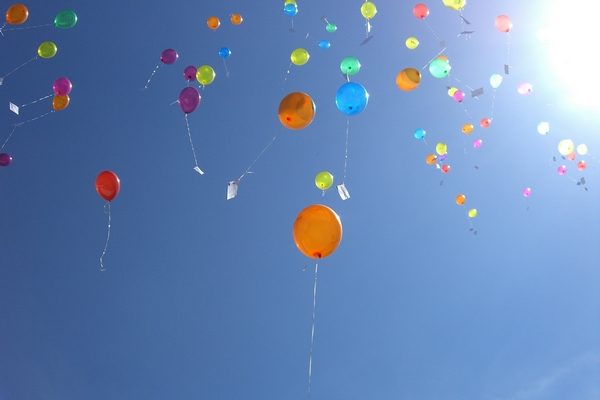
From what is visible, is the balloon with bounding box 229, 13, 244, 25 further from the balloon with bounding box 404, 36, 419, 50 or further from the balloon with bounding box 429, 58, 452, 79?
the balloon with bounding box 429, 58, 452, 79

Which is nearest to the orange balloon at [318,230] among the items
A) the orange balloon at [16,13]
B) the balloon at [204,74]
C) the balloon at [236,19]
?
the balloon at [204,74]

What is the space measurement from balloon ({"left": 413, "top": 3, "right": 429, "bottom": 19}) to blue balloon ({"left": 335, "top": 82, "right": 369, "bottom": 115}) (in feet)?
8.31

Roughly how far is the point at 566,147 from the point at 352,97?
4310 mm

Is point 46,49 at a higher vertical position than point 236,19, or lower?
lower

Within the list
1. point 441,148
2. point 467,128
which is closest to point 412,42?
point 467,128

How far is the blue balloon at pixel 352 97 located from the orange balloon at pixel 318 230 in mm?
1448

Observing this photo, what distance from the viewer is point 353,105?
6258mm

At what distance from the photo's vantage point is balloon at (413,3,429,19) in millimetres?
8039

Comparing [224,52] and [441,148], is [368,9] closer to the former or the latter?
[224,52]

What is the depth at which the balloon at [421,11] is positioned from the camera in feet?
26.4

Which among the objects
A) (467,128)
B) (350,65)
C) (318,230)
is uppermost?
(350,65)

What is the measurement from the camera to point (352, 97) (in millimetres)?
6227

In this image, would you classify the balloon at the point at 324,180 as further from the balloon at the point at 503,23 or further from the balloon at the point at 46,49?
the balloon at the point at 46,49

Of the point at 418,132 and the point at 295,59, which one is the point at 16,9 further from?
the point at 418,132
